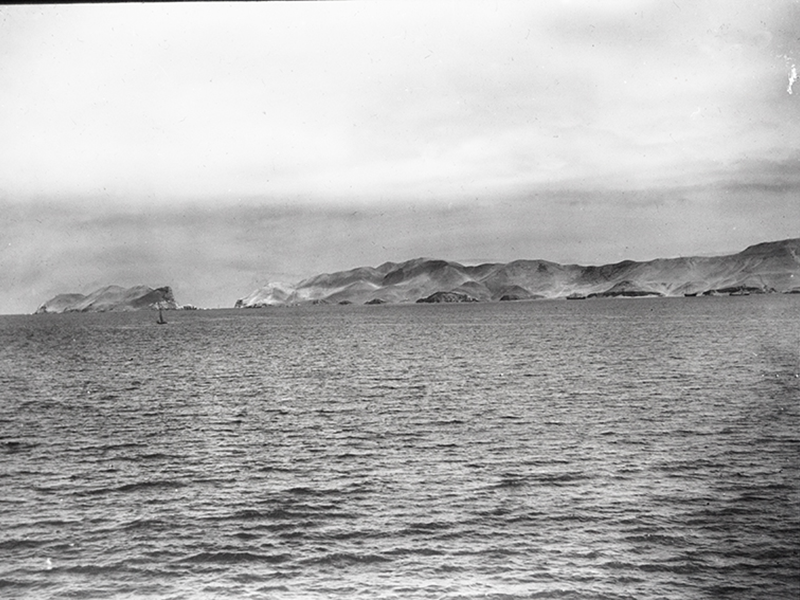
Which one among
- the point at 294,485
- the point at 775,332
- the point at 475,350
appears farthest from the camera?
the point at 775,332

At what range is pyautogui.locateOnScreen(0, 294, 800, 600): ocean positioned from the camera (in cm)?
1307

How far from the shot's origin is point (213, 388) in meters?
38.9

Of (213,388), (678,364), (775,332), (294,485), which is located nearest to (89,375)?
(213,388)

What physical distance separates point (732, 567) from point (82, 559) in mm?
12393

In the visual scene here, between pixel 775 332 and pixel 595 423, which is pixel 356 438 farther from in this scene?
pixel 775 332

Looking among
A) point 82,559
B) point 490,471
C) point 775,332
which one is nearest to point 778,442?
point 490,471

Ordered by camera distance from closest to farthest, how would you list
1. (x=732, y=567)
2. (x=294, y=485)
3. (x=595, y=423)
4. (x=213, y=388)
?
(x=732, y=567) < (x=294, y=485) < (x=595, y=423) < (x=213, y=388)

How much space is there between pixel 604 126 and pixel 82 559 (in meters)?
82.1

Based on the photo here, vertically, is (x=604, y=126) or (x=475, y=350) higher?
(x=604, y=126)

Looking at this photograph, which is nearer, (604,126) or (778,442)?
(778,442)

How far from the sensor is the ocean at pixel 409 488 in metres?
13.1

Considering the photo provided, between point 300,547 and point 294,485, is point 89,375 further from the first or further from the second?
point 300,547

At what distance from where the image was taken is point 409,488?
59.7 feet

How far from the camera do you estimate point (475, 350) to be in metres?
59.4
